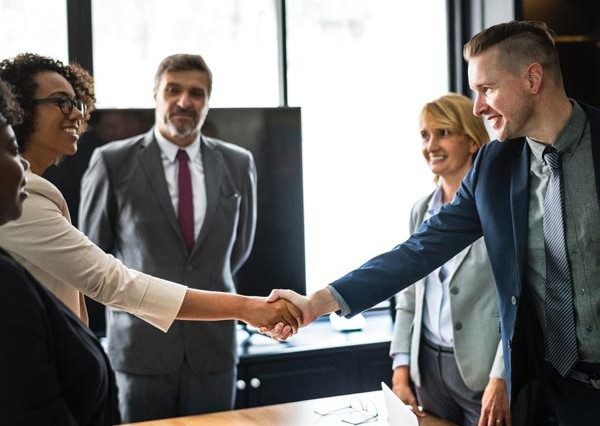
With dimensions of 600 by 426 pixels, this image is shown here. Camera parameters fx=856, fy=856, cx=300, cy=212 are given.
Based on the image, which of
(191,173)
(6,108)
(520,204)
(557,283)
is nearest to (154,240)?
(191,173)

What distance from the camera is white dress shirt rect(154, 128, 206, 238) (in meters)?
3.52

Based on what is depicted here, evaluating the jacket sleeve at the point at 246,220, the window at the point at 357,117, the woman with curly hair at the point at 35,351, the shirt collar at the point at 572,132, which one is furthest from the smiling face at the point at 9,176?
the window at the point at 357,117

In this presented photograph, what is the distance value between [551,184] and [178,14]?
103 inches

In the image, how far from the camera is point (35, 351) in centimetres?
143

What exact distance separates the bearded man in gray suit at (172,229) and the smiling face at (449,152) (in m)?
0.94

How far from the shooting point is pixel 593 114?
7.47 ft

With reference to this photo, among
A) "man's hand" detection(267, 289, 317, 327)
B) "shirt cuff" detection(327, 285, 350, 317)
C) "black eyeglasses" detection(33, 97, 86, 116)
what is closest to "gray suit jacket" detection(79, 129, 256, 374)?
"man's hand" detection(267, 289, 317, 327)

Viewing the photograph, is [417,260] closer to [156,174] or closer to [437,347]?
[437,347]

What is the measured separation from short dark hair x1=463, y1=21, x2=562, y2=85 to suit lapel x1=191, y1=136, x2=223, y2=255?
1441mm

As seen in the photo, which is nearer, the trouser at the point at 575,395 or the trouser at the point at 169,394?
the trouser at the point at 575,395

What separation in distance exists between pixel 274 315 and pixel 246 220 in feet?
3.36

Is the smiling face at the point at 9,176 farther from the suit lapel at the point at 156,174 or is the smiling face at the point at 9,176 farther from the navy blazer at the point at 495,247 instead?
the suit lapel at the point at 156,174

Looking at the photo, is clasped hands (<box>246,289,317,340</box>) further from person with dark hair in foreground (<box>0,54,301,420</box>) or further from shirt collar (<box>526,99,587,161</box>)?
shirt collar (<box>526,99,587,161</box>)

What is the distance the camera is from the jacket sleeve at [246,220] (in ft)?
12.1
